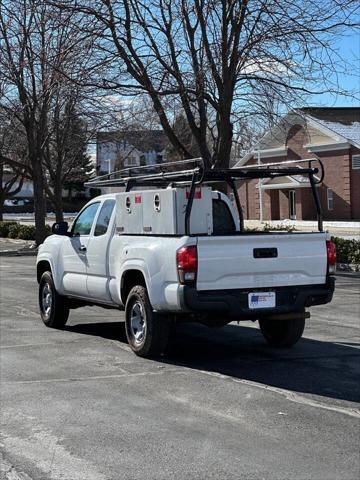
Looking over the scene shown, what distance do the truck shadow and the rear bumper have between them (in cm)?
63

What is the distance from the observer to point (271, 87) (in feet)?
63.5

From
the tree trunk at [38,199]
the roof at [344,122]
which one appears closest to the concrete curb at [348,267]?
the tree trunk at [38,199]

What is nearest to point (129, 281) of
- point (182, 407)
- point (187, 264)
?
point (187, 264)

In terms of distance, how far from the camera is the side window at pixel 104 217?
9.50m

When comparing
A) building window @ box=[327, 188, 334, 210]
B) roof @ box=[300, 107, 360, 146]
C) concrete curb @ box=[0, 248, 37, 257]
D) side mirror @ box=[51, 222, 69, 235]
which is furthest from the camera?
building window @ box=[327, 188, 334, 210]

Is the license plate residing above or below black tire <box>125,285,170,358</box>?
above

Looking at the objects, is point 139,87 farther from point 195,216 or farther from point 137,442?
point 137,442

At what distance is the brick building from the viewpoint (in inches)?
1842

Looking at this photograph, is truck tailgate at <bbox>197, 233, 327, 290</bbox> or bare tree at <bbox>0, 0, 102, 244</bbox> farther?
bare tree at <bbox>0, 0, 102, 244</bbox>

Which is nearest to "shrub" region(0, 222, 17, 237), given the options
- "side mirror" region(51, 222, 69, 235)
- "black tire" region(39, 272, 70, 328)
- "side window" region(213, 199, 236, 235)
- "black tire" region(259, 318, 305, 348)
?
"black tire" region(39, 272, 70, 328)

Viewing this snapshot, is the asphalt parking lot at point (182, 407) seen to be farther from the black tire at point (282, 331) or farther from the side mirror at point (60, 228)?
the side mirror at point (60, 228)

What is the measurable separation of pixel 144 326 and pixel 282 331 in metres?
1.89

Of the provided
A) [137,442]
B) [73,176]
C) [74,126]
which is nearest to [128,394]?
[137,442]

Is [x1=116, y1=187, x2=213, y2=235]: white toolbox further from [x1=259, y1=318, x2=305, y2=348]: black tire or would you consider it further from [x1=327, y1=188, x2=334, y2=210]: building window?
[x1=327, y1=188, x2=334, y2=210]: building window
